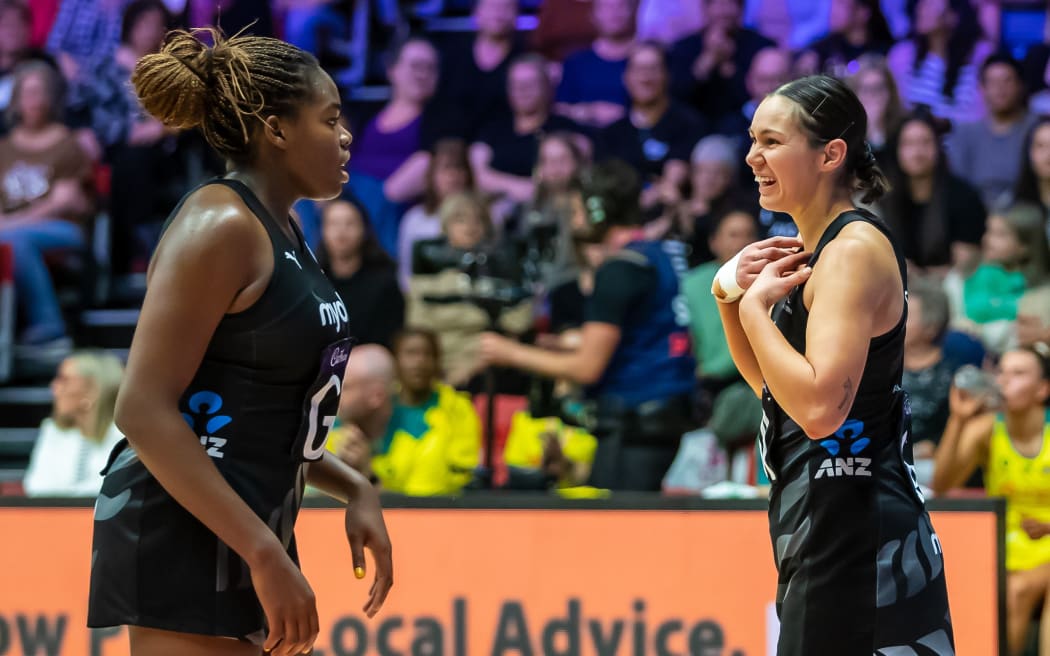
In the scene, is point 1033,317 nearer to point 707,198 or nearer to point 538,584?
point 707,198

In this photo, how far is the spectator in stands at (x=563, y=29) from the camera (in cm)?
917

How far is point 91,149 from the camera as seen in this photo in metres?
8.95

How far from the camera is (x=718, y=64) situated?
28.8ft

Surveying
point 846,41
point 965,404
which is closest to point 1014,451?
point 965,404

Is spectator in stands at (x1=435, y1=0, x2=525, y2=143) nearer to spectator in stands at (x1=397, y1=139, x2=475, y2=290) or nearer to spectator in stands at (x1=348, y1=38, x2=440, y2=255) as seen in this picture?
spectator in stands at (x1=348, y1=38, x2=440, y2=255)

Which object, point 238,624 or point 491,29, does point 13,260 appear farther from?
point 238,624

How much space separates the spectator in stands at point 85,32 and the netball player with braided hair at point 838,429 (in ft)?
24.3

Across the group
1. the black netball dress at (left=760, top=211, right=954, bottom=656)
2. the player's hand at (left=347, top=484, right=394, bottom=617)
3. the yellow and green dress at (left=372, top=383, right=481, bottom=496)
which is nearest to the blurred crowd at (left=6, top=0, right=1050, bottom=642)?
the yellow and green dress at (left=372, top=383, right=481, bottom=496)

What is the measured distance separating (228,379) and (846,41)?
6638 millimetres

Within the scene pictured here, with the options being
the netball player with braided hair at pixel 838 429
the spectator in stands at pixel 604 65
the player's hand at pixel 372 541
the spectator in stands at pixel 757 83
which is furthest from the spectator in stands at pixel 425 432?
the netball player with braided hair at pixel 838 429

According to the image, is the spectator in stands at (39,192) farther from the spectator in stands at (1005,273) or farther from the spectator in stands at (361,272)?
the spectator in stands at (1005,273)

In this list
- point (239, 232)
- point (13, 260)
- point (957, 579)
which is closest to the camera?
point (239, 232)

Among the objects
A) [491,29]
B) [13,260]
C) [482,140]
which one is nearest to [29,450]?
[13,260]

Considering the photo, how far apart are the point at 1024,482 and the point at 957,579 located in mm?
1385
